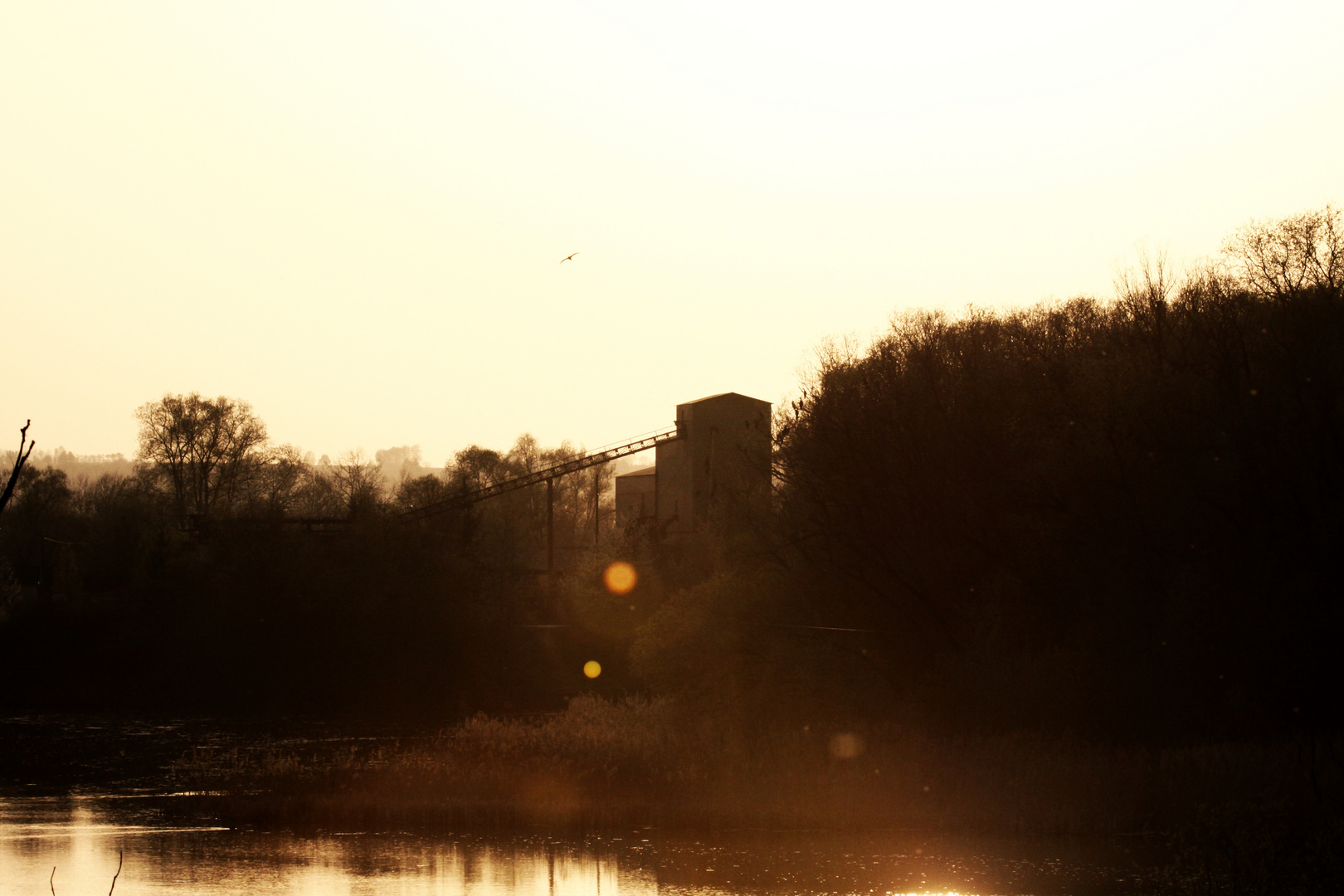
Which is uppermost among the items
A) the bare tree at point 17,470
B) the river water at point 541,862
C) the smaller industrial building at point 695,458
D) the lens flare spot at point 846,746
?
the smaller industrial building at point 695,458

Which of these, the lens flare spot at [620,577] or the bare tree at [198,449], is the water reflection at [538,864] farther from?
the bare tree at [198,449]

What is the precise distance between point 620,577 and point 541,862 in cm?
4040

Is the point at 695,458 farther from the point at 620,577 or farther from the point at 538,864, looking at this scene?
the point at 538,864

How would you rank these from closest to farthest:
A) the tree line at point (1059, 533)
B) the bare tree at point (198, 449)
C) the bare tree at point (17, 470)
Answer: the bare tree at point (17, 470) → the tree line at point (1059, 533) → the bare tree at point (198, 449)

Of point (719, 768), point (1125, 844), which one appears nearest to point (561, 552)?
point (719, 768)

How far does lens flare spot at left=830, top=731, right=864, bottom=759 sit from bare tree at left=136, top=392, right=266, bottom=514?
57.2m

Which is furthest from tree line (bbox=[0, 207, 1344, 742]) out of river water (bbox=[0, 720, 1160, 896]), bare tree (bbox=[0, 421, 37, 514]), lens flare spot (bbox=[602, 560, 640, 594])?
bare tree (bbox=[0, 421, 37, 514])

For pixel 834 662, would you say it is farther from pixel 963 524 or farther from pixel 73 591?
pixel 73 591

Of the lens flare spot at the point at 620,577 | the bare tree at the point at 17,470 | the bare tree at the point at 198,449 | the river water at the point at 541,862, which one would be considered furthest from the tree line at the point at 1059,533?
the bare tree at the point at 198,449

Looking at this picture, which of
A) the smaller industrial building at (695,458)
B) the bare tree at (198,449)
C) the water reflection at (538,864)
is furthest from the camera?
the bare tree at (198,449)

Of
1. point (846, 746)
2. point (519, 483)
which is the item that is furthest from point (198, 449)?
point (846, 746)

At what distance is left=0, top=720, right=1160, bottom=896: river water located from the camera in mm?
13383

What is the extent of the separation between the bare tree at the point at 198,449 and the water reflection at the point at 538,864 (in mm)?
59071

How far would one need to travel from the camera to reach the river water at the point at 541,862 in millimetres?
13383
